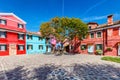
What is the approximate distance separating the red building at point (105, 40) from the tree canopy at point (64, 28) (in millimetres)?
4140

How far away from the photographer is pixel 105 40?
2288cm

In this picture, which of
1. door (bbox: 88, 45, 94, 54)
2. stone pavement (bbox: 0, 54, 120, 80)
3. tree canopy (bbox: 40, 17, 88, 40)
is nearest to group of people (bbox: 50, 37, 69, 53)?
tree canopy (bbox: 40, 17, 88, 40)

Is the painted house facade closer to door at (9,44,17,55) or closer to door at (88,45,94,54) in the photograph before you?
door at (9,44,17,55)

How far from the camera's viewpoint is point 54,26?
73.9 feet

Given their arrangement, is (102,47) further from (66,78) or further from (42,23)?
(66,78)

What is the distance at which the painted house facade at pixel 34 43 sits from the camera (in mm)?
28773

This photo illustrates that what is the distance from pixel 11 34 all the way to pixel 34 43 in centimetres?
735

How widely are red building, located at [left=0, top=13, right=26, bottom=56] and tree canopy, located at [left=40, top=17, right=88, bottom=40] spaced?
7.05m

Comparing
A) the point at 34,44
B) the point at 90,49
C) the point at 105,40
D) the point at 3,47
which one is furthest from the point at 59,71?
the point at 34,44

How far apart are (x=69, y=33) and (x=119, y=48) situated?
31.0 feet

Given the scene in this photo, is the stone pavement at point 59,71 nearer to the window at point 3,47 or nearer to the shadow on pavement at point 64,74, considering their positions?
the shadow on pavement at point 64,74

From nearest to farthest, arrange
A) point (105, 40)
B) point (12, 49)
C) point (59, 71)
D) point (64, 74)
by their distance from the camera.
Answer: point (64, 74), point (59, 71), point (105, 40), point (12, 49)

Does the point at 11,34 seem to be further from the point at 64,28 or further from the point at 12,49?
the point at 64,28

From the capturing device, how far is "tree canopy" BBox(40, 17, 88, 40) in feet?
68.2
